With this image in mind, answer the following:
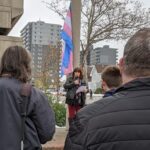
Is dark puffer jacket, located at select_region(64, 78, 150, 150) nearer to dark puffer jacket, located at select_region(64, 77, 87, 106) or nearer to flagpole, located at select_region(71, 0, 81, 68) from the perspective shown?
dark puffer jacket, located at select_region(64, 77, 87, 106)

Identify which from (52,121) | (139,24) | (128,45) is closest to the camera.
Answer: (128,45)

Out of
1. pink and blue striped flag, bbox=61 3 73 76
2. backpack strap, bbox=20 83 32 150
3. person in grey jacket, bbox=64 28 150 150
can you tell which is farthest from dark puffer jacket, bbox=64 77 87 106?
person in grey jacket, bbox=64 28 150 150

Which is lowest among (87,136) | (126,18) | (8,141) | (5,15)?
(8,141)

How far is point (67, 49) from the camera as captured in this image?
1197cm

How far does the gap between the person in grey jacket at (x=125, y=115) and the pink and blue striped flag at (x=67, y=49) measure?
9420mm

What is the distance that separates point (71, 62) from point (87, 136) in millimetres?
9855

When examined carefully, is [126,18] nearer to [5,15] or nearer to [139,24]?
[139,24]

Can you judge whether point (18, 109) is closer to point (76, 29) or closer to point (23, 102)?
point (23, 102)

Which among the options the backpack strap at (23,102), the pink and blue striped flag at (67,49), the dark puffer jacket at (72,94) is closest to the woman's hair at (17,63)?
the backpack strap at (23,102)

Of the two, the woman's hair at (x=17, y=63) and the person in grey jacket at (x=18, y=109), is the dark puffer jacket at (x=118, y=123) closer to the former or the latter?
the person in grey jacket at (x=18, y=109)

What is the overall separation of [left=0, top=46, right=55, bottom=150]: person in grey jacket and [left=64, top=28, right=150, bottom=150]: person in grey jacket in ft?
5.30

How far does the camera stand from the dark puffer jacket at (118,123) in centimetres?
194

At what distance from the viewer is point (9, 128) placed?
372cm

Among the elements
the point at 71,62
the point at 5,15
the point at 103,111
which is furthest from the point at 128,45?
the point at 71,62
